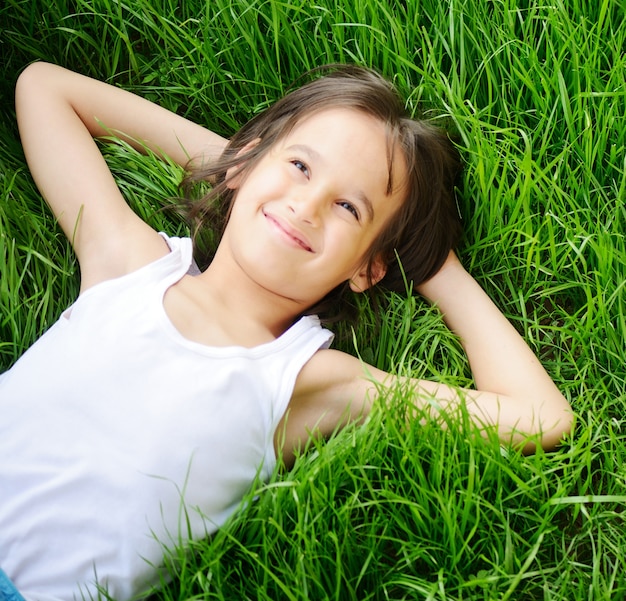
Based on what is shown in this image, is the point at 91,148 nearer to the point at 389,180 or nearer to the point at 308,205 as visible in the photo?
the point at 308,205

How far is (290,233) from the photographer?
1.72 metres

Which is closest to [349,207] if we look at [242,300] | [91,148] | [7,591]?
[242,300]

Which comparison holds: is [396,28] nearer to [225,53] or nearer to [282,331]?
[225,53]

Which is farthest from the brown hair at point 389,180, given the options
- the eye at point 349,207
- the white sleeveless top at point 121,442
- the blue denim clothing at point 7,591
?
the blue denim clothing at point 7,591

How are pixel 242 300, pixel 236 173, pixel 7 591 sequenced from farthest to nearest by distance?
pixel 236 173 → pixel 242 300 → pixel 7 591

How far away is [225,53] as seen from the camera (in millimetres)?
2207

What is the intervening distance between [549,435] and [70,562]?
101cm

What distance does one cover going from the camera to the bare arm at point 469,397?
5.68ft

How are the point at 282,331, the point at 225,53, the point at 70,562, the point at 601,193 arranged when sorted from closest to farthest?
the point at 70,562 < the point at 282,331 < the point at 601,193 < the point at 225,53

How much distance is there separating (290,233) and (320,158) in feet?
0.62

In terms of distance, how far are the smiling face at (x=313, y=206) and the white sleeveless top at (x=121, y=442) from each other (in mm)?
206

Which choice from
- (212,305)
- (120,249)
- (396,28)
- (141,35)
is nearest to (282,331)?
(212,305)

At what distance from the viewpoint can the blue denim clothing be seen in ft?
4.65

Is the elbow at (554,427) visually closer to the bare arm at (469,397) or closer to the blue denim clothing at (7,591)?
the bare arm at (469,397)
